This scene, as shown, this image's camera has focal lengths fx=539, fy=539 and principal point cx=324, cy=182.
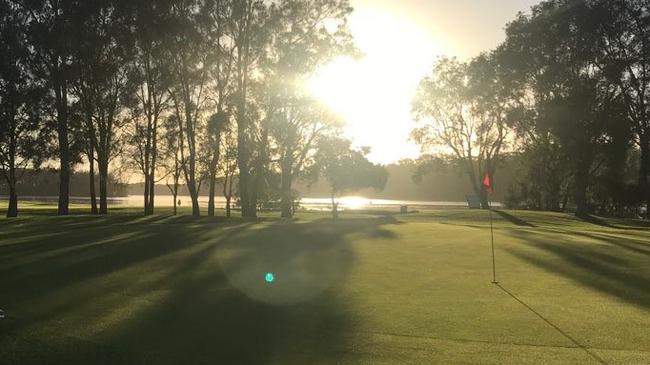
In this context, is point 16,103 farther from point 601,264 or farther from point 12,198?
point 601,264

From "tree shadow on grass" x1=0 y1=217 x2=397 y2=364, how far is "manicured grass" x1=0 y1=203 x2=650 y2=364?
0.04 metres

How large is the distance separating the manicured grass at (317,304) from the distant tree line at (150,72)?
29.6 meters

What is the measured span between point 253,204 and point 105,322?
134 ft

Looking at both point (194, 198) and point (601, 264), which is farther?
point (194, 198)

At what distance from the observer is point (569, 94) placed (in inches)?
2296

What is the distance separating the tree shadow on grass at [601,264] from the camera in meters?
14.0

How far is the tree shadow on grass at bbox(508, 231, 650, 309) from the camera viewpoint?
1404cm

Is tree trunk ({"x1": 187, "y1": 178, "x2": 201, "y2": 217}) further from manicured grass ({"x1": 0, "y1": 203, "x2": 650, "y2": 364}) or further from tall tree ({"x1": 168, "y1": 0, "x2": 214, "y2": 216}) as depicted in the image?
manicured grass ({"x1": 0, "y1": 203, "x2": 650, "y2": 364})

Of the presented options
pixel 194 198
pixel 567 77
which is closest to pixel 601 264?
pixel 194 198

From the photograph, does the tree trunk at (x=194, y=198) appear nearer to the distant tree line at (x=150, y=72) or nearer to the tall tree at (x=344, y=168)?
the distant tree line at (x=150, y=72)

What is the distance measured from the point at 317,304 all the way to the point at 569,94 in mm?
54698

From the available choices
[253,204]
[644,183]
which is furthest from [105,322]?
[644,183]

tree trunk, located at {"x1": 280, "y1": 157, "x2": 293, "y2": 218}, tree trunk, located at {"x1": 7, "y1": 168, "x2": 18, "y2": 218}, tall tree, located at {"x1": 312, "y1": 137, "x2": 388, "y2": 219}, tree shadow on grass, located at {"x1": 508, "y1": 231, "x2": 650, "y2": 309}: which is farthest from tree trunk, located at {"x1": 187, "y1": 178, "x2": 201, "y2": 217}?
tree shadow on grass, located at {"x1": 508, "y1": 231, "x2": 650, "y2": 309}

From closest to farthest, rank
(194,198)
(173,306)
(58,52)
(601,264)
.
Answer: (173,306)
(601,264)
(58,52)
(194,198)
